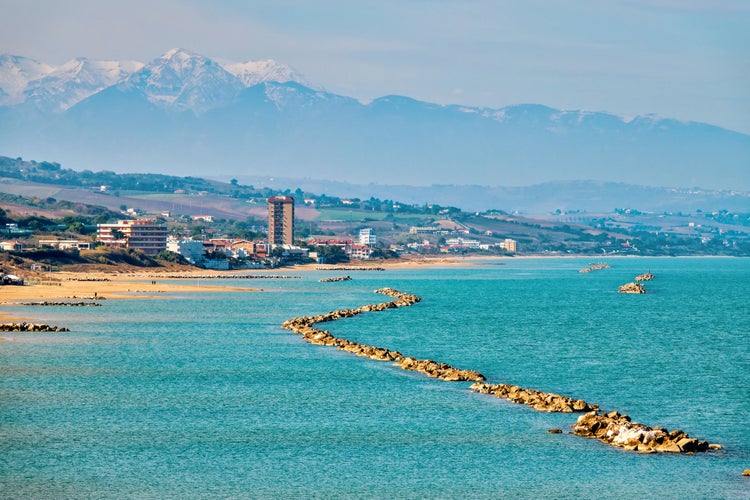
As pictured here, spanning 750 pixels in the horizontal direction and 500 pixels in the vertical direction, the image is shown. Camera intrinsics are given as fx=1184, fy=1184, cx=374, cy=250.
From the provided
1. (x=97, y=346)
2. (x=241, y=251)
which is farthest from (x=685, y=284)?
(x=97, y=346)

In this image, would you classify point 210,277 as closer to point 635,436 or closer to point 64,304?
point 64,304

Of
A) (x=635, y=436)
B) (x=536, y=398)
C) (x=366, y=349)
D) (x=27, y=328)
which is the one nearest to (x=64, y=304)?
(x=27, y=328)

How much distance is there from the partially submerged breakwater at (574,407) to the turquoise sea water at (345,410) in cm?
65

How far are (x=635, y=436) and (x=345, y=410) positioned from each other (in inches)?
393

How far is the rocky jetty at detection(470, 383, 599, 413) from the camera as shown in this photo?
125ft

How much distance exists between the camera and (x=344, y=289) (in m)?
120

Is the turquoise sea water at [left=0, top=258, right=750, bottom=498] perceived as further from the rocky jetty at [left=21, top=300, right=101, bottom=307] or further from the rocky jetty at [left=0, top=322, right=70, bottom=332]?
the rocky jetty at [left=21, top=300, right=101, bottom=307]

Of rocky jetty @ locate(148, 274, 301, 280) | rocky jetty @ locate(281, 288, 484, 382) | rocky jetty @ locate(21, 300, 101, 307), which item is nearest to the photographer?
rocky jetty @ locate(281, 288, 484, 382)

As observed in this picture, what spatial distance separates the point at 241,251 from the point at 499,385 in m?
152

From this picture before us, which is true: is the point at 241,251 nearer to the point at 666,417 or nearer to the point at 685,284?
the point at 685,284

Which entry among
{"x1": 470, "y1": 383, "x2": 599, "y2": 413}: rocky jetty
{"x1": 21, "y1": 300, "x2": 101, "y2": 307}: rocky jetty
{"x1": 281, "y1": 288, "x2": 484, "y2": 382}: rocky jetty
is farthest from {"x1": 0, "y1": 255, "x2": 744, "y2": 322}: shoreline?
{"x1": 470, "y1": 383, "x2": 599, "y2": 413}: rocky jetty

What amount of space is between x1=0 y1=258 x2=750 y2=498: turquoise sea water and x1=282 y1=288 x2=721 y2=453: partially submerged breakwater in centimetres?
65

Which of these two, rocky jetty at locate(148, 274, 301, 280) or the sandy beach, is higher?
the sandy beach

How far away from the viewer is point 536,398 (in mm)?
39656
